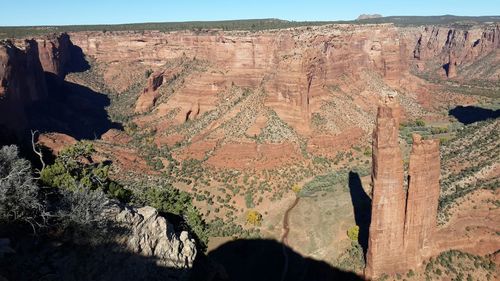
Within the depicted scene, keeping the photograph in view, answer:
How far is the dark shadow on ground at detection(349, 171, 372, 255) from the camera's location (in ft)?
139

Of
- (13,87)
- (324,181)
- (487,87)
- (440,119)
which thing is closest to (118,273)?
(324,181)

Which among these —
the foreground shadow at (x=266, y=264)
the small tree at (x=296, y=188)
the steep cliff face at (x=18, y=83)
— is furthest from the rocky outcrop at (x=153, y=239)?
the small tree at (x=296, y=188)

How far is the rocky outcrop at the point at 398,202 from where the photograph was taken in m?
32.2

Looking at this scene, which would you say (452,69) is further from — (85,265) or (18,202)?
(18,202)

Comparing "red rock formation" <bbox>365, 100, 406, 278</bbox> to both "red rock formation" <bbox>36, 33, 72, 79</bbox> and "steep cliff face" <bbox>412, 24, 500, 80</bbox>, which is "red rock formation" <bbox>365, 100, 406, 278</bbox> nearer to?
"red rock formation" <bbox>36, 33, 72, 79</bbox>

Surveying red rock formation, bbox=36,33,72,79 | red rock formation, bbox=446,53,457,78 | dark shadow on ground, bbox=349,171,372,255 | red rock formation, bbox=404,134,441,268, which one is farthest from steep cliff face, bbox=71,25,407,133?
red rock formation, bbox=446,53,457,78

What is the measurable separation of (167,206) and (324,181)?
2671 cm

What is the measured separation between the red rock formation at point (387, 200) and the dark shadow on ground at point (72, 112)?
2191 inches

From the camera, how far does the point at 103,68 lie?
357 feet

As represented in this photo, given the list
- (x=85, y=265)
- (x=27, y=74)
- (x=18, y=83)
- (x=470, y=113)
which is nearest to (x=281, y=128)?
(x=18, y=83)

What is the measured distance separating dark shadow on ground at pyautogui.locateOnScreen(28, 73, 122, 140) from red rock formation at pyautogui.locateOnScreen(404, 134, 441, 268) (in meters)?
57.7

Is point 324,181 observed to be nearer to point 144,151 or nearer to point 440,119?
point 144,151

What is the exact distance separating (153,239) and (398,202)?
716 inches

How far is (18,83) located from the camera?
68.1m
